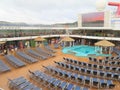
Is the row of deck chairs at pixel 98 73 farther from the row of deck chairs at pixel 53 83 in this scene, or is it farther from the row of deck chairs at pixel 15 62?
the row of deck chairs at pixel 15 62

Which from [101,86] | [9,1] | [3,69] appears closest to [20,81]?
[3,69]

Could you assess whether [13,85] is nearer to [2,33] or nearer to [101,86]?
[101,86]

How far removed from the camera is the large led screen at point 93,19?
81.8ft

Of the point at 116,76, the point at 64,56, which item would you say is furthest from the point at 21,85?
the point at 64,56

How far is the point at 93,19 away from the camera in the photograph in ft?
85.9

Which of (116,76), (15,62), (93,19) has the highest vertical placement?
(93,19)

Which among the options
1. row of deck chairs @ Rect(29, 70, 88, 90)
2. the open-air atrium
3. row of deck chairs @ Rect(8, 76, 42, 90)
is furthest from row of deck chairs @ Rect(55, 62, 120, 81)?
row of deck chairs @ Rect(8, 76, 42, 90)

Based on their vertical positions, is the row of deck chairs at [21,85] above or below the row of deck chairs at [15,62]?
below

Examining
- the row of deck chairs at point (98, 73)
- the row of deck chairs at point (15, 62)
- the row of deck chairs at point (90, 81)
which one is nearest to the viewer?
the row of deck chairs at point (90, 81)

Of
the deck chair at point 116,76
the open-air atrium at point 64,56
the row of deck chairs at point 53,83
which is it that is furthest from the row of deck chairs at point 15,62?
the deck chair at point 116,76

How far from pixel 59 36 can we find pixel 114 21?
1148 centimetres

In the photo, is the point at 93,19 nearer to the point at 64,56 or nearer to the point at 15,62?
the point at 64,56

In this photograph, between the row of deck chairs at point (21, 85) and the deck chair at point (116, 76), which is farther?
the deck chair at point (116, 76)

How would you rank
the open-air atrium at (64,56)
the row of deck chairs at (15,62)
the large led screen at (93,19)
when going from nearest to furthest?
1. the open-air atrium at (64,56)
2. the row of deck chairs at (15,62)
3. the large led screen at (93,19)
